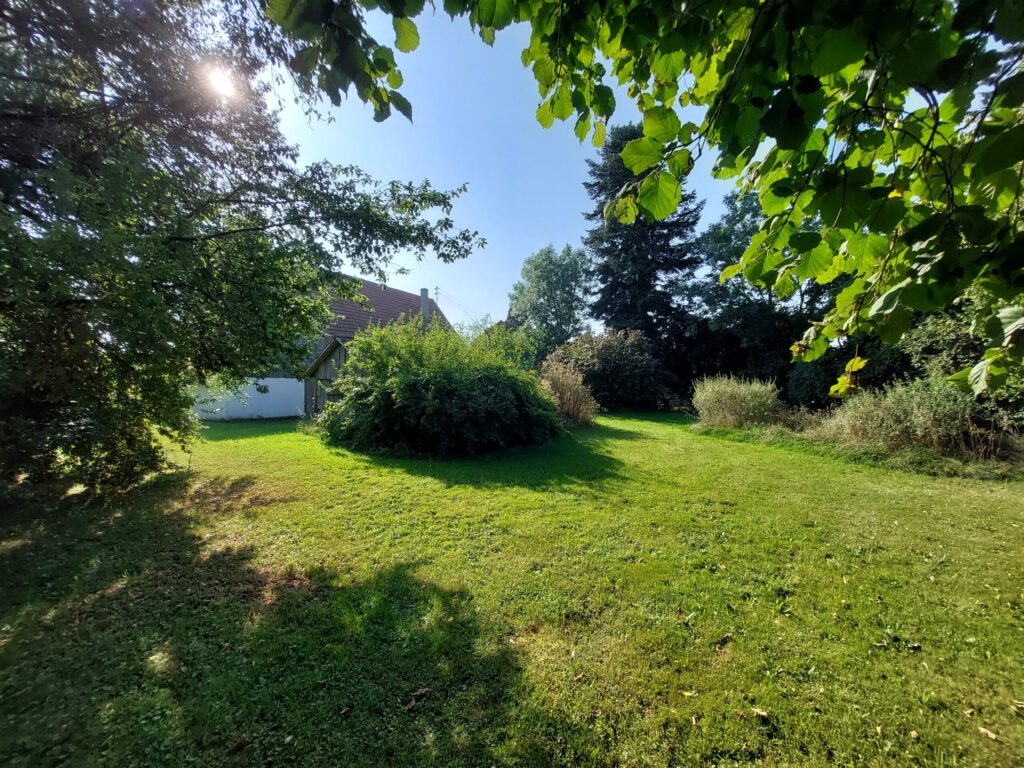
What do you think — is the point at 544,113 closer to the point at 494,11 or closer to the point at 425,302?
the point at 494,11

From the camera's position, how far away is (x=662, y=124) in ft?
4.30

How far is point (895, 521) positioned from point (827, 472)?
2596mm

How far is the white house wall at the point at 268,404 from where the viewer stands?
59.1ft

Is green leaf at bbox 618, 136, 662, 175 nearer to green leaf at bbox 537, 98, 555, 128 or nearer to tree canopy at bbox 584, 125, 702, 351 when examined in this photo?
green leaf at bbox 537, 98, 555, 128

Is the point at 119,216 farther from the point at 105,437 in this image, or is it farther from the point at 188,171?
the point at 105,437

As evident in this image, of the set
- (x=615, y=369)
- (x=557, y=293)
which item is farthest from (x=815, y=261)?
(x=557, y=293)

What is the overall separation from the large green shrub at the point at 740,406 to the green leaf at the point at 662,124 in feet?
39.4

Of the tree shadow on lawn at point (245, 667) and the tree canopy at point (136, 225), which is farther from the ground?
the tree canopy at point (136, 225)

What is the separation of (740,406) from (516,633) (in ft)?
37.9

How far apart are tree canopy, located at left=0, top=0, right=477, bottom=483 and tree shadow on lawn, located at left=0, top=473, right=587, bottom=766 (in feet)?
6.31

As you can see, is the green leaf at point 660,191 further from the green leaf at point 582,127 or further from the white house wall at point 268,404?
the white house wall at point 268,404

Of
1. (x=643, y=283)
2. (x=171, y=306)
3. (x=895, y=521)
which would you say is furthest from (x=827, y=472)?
(x=643, y=283)

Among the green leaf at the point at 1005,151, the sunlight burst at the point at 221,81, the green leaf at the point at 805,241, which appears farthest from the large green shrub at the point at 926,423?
the sunlight burst at the point at 221,81

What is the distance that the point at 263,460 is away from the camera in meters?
8.23
